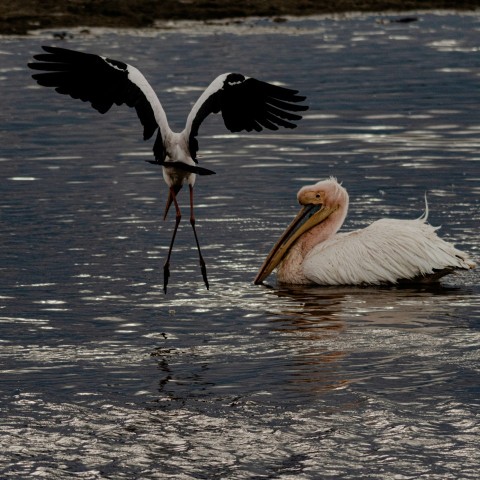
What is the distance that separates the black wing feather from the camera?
10.0m

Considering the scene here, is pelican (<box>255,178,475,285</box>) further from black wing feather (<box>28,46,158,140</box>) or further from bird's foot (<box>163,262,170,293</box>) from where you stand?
black wing feather (<box>28,46,158,140</box>)

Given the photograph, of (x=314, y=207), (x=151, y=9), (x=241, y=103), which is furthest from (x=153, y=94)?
(x=151, y=9)

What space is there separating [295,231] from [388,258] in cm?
98

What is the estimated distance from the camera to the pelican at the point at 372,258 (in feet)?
34.0

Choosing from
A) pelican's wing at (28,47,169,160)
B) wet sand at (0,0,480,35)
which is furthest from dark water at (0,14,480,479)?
wet sand at (0,0,480,35)

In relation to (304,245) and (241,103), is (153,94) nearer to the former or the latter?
(241,103)

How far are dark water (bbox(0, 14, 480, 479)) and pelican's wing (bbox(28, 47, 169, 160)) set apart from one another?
126 cm

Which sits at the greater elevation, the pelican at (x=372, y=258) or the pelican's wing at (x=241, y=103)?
the pelican's wing at (x=241, y=103)

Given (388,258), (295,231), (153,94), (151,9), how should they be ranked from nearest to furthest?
(153,94), (388,258), (295,231), (151,9)

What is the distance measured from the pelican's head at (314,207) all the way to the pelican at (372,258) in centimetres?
9

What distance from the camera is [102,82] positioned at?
10070mm

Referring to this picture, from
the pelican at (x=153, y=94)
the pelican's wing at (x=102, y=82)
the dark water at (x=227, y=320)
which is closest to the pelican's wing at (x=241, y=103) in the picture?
the pelican at (x=153, y=94)

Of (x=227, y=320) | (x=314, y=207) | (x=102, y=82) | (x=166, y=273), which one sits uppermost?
(x=102, y=82)

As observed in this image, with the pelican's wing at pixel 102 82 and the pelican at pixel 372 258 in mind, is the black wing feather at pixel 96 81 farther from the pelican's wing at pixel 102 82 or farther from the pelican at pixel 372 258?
the pelican at pixel 372 258
